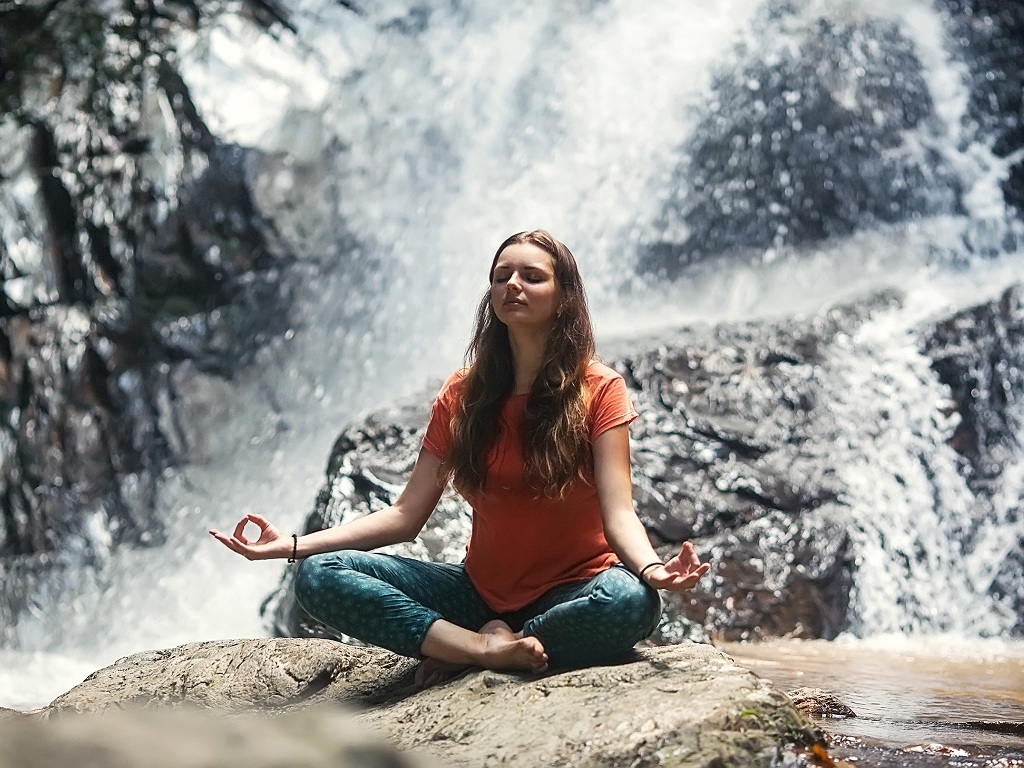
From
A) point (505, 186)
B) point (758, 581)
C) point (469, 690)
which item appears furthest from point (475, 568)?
point (505, 186)

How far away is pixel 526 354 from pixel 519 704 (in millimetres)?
971

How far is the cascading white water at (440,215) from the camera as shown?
26.7ft

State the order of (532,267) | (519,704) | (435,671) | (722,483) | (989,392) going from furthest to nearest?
(989,392)
(722,483)
(532,267)
(435,671)
(519,704)

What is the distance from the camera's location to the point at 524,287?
10.3ft

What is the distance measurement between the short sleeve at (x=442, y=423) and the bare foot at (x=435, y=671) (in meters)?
0.56

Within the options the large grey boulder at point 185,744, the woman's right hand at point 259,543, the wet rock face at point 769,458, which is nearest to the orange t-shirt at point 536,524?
the woman's right hand at point 259,543

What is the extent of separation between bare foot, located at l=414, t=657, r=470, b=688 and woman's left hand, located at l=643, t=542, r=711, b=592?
576 mm

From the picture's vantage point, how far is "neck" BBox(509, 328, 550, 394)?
3.23 meters

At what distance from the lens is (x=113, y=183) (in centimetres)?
1004

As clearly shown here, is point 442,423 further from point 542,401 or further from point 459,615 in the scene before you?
point 459,615

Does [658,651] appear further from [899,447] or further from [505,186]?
[505,186]

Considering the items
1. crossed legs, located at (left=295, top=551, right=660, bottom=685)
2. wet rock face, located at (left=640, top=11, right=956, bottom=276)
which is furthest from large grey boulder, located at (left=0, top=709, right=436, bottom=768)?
wet rock face, located at (left=640, top=11, right=956, bottom=276)

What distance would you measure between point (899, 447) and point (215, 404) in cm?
532

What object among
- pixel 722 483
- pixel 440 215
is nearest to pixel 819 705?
pixel 722 483
